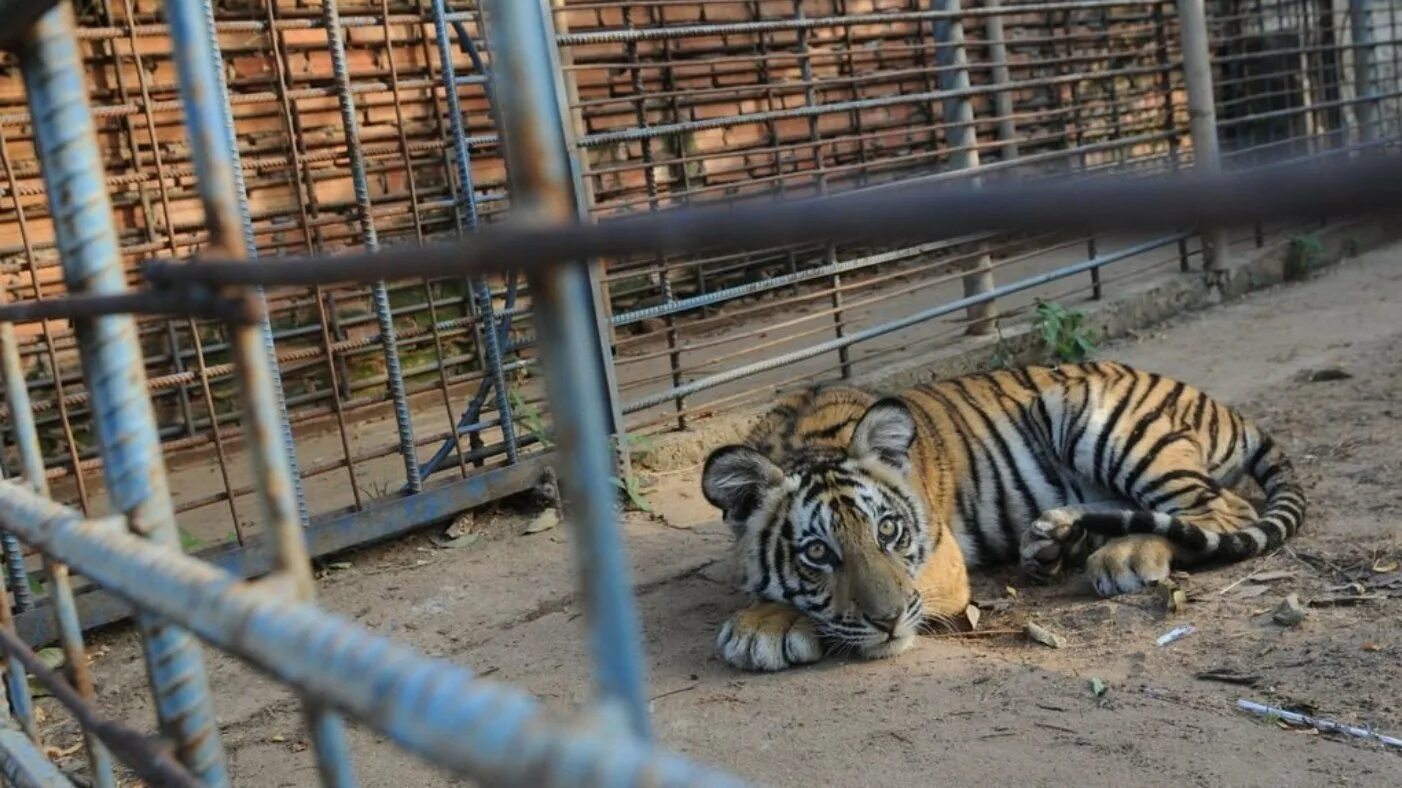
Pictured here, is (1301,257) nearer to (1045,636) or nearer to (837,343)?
(837,343)

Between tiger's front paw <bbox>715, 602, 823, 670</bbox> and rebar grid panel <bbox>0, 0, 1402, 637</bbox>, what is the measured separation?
1.15 meters

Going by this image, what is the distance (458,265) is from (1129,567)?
327 cm

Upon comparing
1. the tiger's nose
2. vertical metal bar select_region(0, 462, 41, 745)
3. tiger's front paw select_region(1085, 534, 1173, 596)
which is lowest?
tiger's front paw select_region(1085, 534, 1173, 596)

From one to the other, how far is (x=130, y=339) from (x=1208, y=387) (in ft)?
17.6

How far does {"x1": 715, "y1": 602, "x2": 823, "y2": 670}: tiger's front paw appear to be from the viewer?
3.46m

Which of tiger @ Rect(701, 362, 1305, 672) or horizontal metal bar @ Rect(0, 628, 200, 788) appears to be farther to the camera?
tiger @ Rect(701, 362, 1305, 672)

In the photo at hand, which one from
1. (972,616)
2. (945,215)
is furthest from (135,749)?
(972,616)

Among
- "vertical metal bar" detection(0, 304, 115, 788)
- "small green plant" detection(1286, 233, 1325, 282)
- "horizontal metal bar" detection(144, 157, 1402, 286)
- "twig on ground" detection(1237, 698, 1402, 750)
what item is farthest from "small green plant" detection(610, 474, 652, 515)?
"small green plant" detection(1286, 233, 1325, 282)

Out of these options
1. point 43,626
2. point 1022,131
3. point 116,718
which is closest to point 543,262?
point 116,718

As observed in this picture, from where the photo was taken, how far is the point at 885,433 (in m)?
3.81

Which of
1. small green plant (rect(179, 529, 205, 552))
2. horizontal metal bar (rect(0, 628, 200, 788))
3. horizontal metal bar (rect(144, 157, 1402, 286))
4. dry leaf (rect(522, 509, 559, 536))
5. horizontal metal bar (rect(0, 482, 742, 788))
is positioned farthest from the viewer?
dry leaf (rect(522, 509, 559, 536))

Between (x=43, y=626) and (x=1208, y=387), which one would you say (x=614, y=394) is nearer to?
(x=43, y=626)

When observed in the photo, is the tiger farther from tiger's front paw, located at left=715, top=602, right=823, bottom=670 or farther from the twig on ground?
the twig on ground

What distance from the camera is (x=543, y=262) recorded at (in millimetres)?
785
